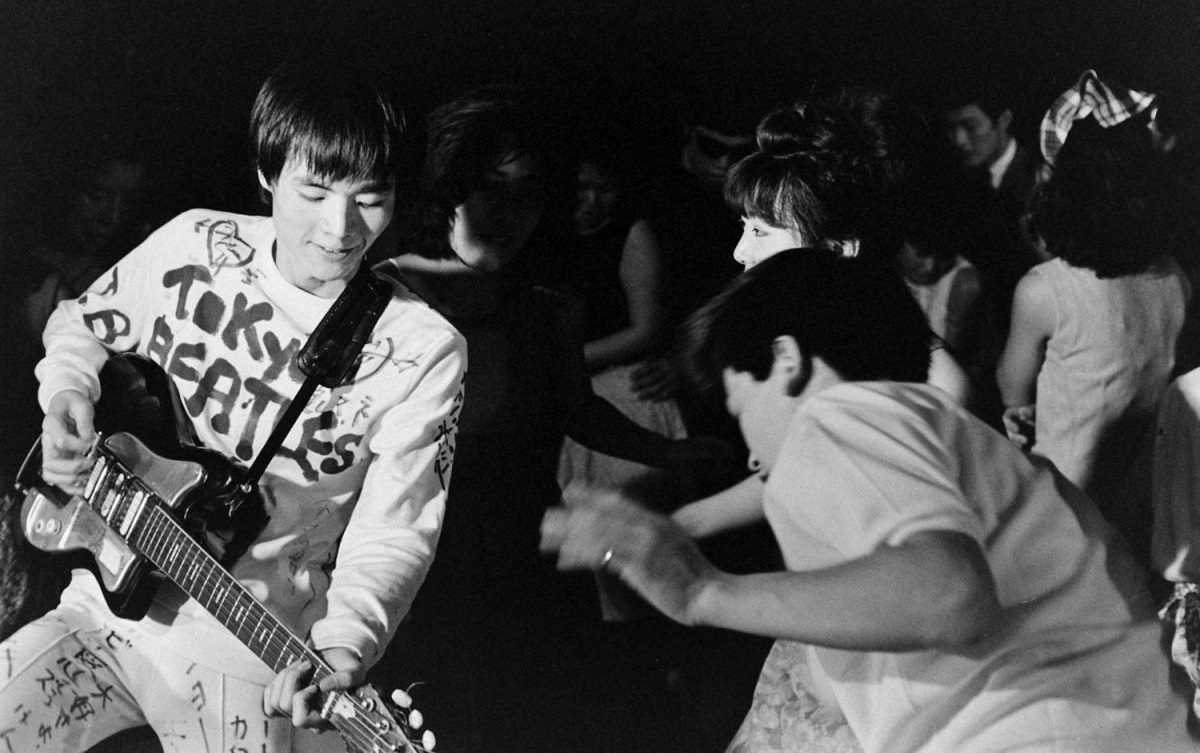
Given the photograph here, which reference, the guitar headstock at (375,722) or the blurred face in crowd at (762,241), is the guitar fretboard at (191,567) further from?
the blurred face in crowd at (762,241)

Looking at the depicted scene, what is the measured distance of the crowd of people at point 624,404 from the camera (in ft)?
6.31

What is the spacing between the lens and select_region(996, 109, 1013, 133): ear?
2102 millimetres

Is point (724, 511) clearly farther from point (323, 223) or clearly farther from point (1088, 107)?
point (1088, 107)

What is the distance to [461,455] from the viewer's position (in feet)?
6.73

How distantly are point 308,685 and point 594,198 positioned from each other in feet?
2.89

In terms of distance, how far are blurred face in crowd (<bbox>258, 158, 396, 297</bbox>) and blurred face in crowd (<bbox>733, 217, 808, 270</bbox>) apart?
0.57 meters

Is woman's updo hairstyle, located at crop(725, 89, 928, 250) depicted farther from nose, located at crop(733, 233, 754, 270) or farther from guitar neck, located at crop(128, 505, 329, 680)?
guitar neck, located at crop(128, 505, 329, 680)

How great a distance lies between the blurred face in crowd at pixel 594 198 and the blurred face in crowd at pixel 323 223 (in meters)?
0.30

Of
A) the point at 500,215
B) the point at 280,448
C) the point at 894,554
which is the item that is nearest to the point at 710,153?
the point at 500,215

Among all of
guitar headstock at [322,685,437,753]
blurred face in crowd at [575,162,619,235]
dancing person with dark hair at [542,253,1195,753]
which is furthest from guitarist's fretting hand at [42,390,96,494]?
blurred face in crowd at [575,162,619,235]

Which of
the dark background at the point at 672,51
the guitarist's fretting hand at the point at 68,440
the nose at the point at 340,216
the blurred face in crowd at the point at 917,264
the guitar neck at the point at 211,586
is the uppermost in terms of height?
the dark background at the point at 672,51

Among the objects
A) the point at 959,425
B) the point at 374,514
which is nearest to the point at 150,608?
the point at 374,514

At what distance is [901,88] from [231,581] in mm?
1332

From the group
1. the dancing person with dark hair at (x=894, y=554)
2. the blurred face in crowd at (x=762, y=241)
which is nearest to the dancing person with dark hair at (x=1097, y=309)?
the dancing person with dark hair at (x=894, y=554)
